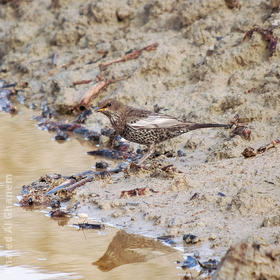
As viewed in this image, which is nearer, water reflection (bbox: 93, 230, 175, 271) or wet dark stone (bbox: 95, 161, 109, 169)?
water reflection (bbox: 93, 230, 175, 271)

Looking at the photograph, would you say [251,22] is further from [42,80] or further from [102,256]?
[102,256]

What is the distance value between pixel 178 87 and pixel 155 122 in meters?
2.38

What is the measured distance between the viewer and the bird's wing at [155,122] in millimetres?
7543

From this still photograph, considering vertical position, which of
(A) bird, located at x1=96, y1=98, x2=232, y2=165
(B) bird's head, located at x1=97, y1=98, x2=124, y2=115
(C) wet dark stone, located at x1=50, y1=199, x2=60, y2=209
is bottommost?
(C) wet dark stone, located at x1=50, y1=199, x2=60, y2=209

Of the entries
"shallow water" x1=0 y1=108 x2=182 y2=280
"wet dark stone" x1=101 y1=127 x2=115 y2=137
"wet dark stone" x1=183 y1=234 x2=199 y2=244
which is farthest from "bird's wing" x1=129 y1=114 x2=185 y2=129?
"wet dark stone" x1=183 y1=234 x2=199 y2=244

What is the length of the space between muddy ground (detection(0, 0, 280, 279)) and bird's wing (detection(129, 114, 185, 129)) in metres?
0.47

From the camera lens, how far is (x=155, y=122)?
7.61 m

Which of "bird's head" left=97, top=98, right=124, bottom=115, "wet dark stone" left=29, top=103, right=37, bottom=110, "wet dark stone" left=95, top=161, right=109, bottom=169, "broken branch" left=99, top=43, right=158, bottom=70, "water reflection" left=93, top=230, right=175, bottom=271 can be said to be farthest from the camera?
"wet dark stone" left=29, top=103, right=37, bottom=110

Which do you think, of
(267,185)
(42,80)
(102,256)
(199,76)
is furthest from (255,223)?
(42,80)

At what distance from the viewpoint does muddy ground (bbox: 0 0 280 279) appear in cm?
611

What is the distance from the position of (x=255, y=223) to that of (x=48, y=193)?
2.46m

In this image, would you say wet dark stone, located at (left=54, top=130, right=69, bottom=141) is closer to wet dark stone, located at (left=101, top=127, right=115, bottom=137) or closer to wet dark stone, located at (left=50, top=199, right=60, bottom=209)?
wet dark stone, located at (left=101, top=127, right=115, bottom=137)

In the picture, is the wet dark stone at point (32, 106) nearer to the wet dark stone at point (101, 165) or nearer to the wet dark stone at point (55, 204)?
the wet dark stone at point (101, 165)

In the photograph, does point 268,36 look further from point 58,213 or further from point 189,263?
point 189,263
